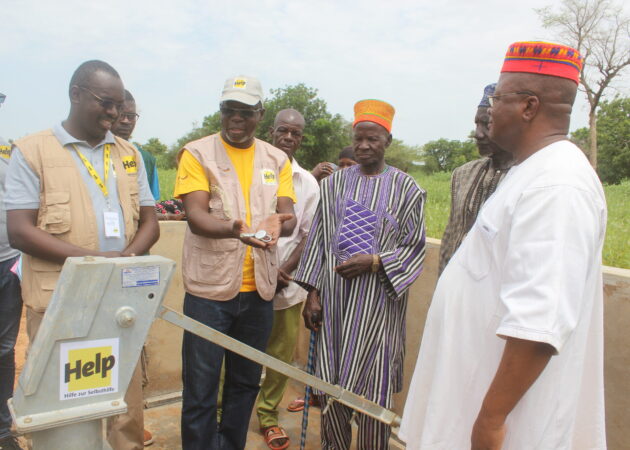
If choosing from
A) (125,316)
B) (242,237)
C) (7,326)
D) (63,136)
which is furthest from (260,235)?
(7,326)

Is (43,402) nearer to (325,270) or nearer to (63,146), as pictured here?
(63,146)

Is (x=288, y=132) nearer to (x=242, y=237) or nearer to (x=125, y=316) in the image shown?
(x=242, y=237)

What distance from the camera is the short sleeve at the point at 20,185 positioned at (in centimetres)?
215

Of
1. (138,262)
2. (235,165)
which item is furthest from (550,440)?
(235,165)

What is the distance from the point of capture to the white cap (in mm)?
2646

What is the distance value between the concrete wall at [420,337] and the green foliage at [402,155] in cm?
5025

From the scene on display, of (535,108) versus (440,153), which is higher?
(440,153)

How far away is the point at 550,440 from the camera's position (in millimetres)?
1380

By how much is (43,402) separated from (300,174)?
2.72 metres

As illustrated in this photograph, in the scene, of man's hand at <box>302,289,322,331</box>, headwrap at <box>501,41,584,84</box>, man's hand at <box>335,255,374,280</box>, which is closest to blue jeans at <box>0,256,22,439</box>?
man's hand at <box>302,289,322,331</box>

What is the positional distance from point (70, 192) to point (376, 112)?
1.60 m

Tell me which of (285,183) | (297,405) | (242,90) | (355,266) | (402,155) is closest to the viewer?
(355,266)

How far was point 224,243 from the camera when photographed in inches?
102

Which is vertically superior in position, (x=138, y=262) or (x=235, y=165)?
(x=235, y=165)
